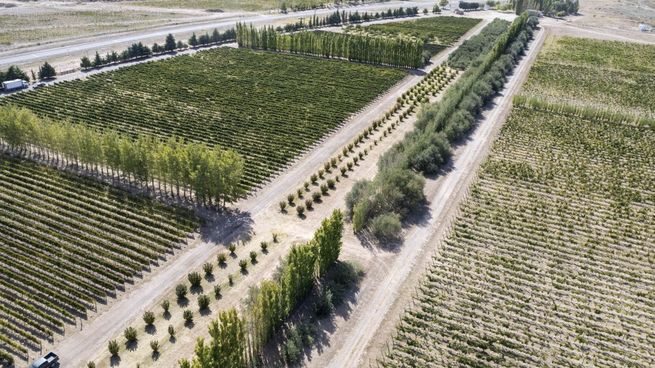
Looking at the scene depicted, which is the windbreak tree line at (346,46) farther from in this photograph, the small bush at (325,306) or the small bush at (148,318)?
the small bush at (148,318)

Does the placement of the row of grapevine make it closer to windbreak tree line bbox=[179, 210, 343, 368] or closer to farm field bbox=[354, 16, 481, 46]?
windbreak tree line bbox=[179, 210, 343, 368]

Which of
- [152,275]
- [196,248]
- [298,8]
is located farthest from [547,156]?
[298,8]

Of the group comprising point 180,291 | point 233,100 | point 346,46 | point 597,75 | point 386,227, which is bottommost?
point 180,291

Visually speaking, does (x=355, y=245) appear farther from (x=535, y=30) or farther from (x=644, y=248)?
(x=535, y=30)

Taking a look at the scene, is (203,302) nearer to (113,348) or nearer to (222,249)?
(113,348)

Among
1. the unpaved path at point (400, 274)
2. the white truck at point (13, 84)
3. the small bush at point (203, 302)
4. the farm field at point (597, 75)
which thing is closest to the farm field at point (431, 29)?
the farm field at point (597, 75)

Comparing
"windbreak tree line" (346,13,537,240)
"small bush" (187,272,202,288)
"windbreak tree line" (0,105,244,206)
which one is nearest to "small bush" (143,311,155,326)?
"small bush" (187,272,202,288)

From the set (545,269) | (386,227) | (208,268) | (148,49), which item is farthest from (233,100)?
(545,269)
